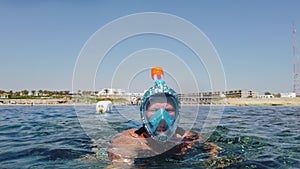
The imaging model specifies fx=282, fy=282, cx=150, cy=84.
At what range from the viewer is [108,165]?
5.29 meters

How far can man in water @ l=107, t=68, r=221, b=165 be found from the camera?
537 centimetres

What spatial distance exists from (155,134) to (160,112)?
1.60ft

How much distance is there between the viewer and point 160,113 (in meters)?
5.25

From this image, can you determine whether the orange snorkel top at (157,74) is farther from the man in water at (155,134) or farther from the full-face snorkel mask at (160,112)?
the full-face snorkel mask at (160,112)

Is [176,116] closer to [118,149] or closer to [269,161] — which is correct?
[118,149]

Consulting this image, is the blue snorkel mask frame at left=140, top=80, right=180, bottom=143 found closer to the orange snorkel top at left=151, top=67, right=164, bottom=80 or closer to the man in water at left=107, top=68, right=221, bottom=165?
the man in water at left=107, top=68, right=221, bottom=165

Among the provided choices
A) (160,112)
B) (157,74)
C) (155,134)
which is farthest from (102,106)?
(160,112)

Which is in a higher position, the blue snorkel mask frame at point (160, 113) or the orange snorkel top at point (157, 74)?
the orange snorkel top at point (157, 74)

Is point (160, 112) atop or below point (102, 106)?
atop

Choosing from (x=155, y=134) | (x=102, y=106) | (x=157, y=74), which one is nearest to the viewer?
(x=155, y=134)

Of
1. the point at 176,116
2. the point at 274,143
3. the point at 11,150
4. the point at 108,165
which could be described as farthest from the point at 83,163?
the point at 274,143

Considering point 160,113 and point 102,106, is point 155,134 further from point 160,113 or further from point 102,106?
point 102,106

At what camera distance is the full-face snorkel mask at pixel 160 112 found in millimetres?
5297

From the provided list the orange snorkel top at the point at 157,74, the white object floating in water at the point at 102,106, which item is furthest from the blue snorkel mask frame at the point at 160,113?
the white object floating in water at the point at 102,106
